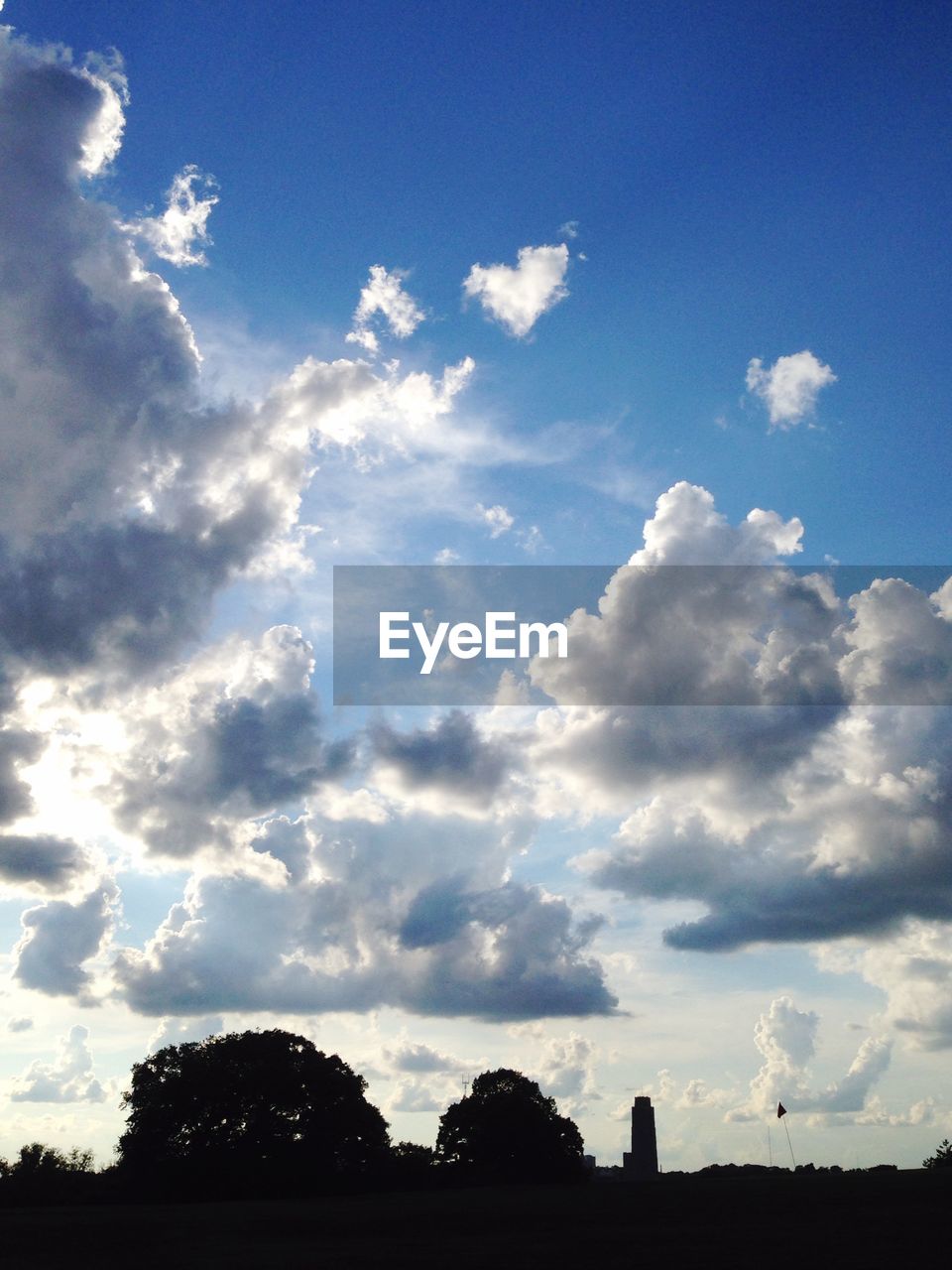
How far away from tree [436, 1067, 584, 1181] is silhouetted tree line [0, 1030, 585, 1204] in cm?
70

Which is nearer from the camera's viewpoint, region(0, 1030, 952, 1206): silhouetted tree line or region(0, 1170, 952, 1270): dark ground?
region(0, 1170, 952, 1270): dark ground

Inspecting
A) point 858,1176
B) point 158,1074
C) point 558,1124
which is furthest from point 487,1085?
point 858,1176

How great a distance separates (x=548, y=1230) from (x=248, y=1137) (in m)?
54.0

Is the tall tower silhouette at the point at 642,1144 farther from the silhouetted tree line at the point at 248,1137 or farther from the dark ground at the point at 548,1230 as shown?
the dark ground at the point at 548,1230

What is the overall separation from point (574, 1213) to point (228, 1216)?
18.6 metres

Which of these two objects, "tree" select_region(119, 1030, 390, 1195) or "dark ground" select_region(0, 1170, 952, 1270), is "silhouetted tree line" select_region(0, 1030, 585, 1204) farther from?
"dark ground" select_region(0, 1170, 952, 1270)

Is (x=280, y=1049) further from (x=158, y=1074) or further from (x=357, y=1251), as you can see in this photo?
(x=357, y=1251)

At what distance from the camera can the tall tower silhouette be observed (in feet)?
407

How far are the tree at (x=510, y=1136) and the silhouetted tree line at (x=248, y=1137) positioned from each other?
2.30ft

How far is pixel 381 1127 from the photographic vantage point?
9131cm

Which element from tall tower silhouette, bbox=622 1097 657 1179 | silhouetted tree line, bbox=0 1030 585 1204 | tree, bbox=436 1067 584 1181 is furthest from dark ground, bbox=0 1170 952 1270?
tall tower silhouette, bbox=622 1097 657 1179

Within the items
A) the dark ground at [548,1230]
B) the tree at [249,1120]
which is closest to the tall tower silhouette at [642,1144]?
the tree at [249,1120]

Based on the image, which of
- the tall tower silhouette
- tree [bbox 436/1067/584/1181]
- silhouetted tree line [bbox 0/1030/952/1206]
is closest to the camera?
silhouetted tree line [bbox 0/1030/952/1206]

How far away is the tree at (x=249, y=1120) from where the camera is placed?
82938 millimetres
